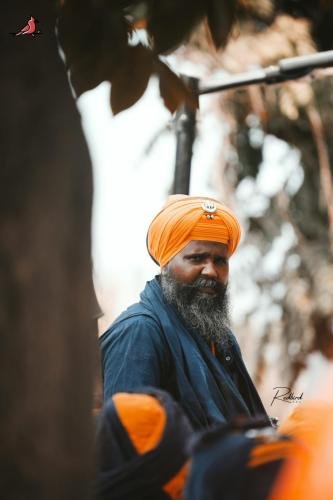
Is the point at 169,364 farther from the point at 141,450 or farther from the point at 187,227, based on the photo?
the point at 141,450

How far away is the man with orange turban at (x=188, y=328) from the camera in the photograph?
3834mm

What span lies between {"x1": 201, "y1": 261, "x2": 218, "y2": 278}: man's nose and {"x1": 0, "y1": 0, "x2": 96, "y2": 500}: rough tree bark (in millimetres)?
2749

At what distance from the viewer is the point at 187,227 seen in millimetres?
4621

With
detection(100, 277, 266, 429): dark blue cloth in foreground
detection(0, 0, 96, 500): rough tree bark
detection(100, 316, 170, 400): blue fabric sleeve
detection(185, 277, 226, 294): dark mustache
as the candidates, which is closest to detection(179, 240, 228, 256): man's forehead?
detection(185, 277, 226, 294): dark mustache

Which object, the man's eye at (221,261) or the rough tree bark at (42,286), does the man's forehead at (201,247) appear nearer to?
the man's eye at (221,261)

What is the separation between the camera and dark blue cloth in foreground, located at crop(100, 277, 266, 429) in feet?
12.4

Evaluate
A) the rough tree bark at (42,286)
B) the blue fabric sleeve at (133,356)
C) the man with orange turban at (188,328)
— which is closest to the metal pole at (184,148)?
the man with orange turban at (188,328)

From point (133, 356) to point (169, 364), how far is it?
238mm

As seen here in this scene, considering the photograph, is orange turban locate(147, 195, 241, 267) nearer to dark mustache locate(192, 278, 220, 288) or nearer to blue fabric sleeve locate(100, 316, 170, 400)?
dark mustache locate(192, 278, 220, 288)

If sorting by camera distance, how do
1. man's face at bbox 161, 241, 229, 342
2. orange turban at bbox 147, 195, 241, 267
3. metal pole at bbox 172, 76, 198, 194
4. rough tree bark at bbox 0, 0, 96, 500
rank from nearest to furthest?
rough tree bark at bbox 0, 0, 96, 500 < man's face at bbox 161, 241, 229, 342 < orange turban at bbox 147, 195, 241, 267 < metal pole at bbox 172, 76, 198, 194

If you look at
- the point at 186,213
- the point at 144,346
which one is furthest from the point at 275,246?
the point at 144,346

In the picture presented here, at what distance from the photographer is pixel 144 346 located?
391 cm

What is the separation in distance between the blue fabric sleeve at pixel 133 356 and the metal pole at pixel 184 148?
6.17ft

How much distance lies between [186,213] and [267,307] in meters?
6.66
